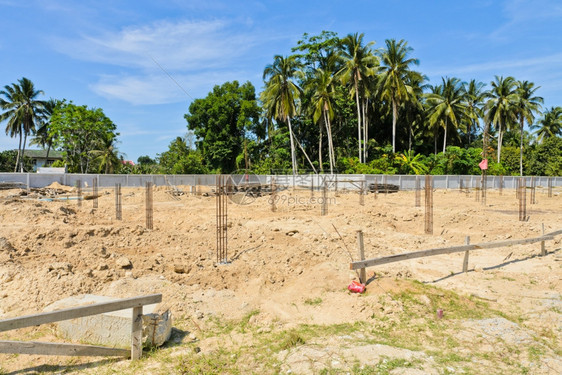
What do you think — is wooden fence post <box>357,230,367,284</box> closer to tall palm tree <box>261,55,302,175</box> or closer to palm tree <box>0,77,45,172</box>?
tall palm tree <box>261,55,302,175</box>

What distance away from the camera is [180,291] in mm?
6805

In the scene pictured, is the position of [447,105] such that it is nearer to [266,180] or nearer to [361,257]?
[266,180]

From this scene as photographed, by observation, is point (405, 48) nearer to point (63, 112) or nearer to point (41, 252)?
point (63, 112)

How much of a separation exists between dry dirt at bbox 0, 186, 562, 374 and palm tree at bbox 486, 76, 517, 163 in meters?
37.0

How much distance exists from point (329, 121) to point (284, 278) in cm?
2947

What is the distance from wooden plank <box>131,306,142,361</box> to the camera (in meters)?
4.54

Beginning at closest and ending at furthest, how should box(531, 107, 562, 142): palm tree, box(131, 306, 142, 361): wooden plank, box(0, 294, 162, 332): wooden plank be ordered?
1. box(0, 294, 162, 332): wooden plank
2. box(131, 306, 142, 361): wooden plank
3. box(531, 107, 562, 142): palm tree

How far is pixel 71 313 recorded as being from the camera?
4.20m

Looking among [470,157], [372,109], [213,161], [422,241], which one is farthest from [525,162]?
[422,241]

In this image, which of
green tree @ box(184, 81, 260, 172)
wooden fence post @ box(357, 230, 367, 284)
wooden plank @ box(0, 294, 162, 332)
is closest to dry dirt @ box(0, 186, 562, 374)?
wooden fence post @ box(357, 230, 367, 284)

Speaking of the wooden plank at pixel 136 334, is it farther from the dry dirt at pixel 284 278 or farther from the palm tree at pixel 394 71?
the palm tree at pixel 394 71

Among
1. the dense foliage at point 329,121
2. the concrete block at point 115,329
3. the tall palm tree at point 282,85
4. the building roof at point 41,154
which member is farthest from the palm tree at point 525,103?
the building roof at point 41,154

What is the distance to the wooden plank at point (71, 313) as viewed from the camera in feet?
12.9

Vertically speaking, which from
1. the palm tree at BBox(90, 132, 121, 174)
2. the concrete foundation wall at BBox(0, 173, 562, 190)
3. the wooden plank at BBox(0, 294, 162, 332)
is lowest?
the wooden plank at BBox(0, 294, 162, 332)
